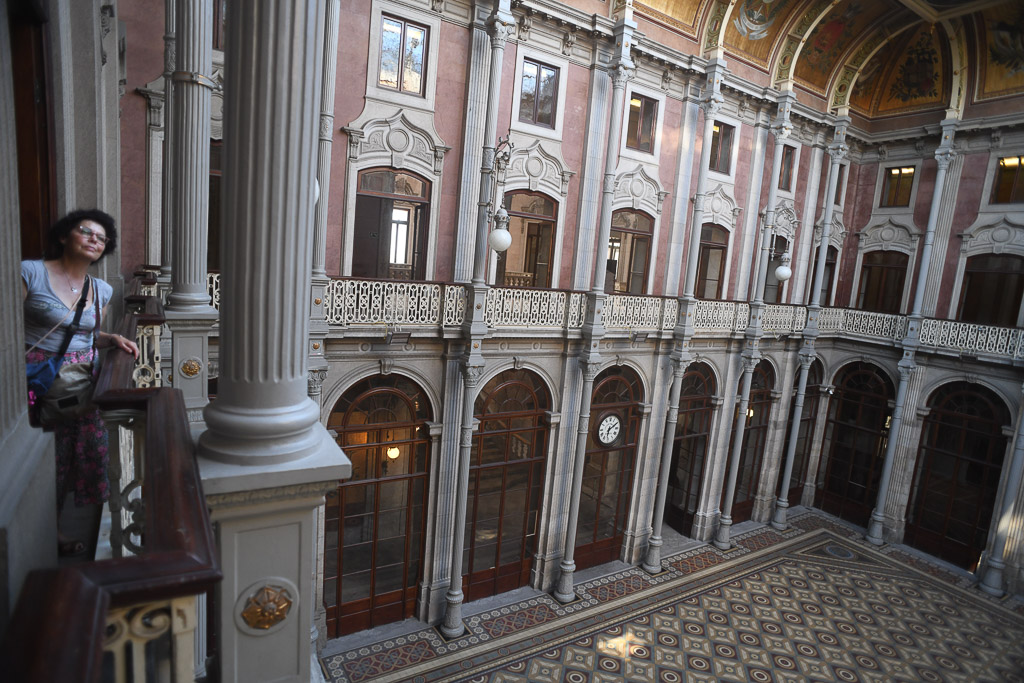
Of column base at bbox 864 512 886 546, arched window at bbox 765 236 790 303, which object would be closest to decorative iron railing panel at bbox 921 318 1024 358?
arched window at bbox 765 236 790 303

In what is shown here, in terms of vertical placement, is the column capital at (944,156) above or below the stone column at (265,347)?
above

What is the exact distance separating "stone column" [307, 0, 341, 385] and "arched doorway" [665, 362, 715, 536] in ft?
27.5

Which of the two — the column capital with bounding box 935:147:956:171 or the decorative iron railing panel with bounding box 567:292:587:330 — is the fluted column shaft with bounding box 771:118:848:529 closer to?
the column capital with bounding box 935:147:956:171

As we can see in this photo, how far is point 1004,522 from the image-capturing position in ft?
42.3

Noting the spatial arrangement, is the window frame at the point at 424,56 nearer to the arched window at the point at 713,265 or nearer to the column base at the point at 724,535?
the arched window at the point at 713,265

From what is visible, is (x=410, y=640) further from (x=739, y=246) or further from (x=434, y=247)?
(x=739, y=246)

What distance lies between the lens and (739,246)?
14250 mm

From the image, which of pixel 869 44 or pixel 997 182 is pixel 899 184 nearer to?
pixel 997 182

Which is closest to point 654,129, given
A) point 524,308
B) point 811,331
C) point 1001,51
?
point 524,308

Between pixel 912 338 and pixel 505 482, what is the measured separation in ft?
35.2

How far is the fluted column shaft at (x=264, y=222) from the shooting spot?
2.08 m

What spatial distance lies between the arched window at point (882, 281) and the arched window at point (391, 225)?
12888 mm

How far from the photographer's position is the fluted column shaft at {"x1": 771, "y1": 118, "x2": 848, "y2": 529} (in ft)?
49.2

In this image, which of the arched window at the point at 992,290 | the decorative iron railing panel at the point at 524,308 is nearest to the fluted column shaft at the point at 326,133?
the decorative iron railing panel at the point at 524,308
